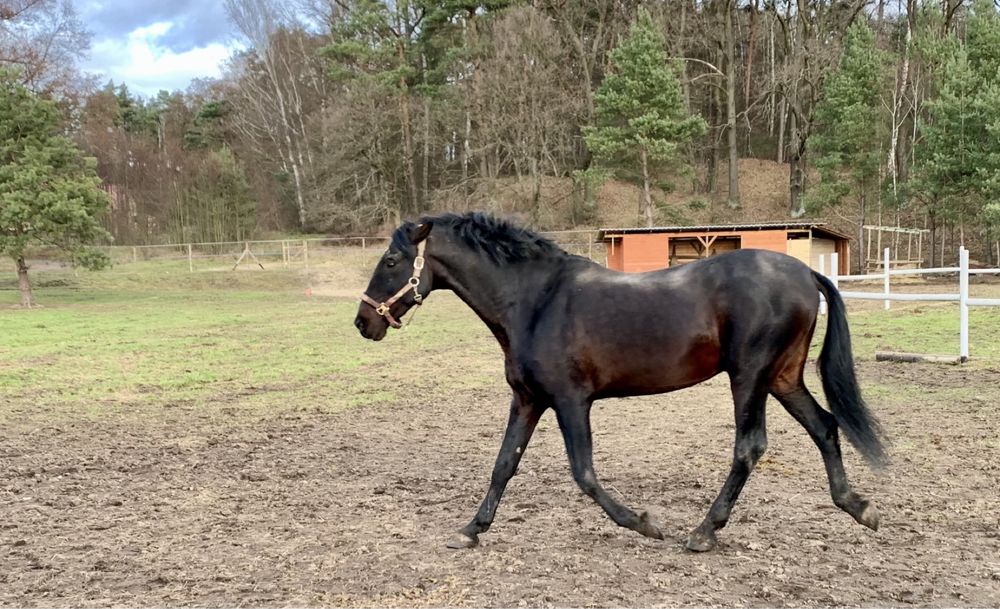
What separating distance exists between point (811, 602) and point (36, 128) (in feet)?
96.1

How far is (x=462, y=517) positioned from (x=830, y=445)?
7.49 ft

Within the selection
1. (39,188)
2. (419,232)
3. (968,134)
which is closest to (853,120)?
(968,134)

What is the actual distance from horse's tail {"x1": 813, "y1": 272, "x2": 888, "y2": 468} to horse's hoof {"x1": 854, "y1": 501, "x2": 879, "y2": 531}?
326 millimetres

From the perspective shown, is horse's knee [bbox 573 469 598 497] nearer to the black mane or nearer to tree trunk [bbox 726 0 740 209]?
the black mane

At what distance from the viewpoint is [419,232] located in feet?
13.8

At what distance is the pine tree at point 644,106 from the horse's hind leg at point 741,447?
31.7 m

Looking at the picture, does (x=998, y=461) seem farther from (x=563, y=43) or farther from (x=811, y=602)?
(x=563, y=43)

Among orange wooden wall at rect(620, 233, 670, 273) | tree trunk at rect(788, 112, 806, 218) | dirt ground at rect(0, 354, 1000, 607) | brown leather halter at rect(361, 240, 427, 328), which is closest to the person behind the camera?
dirt ground at rect(0, 354, 1000, 607)

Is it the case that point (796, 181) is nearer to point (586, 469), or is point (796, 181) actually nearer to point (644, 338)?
point (644, 338)

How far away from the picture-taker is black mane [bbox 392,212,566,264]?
421cm

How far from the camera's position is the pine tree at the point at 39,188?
23.5m

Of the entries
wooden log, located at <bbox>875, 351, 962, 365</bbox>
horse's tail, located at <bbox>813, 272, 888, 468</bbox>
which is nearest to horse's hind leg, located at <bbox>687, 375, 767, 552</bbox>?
horse's tail, located at <bbox>813, 272, 888, 468</bbox>

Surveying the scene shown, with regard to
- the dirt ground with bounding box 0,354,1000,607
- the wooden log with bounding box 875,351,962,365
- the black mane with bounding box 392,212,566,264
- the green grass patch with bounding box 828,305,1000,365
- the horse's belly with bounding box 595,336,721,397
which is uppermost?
the black mane with bounding box 392,212,566,264

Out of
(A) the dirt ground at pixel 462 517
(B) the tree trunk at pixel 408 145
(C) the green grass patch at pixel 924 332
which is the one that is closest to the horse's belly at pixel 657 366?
(A) the dirt ground at pixel 462 517
